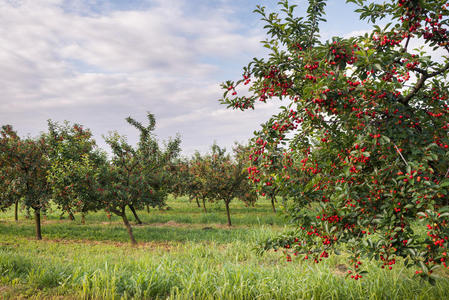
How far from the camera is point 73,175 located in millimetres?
11430

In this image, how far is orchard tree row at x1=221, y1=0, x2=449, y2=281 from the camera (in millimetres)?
3271

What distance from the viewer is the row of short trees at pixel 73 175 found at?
38.3ft

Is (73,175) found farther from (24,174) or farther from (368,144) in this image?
(368,144)

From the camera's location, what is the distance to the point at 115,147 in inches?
535

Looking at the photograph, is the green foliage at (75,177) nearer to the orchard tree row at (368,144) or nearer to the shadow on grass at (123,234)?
the shadow on grass at (123,234)

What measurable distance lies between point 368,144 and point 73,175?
11.4m

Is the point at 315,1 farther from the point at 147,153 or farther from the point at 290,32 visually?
the point at 147,153

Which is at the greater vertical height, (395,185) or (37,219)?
(395,185)

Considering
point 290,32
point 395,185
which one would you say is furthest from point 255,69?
point 395,185

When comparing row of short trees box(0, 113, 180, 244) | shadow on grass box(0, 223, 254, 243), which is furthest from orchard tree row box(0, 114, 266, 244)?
shadow on grass box(0, 223, 254, 243)

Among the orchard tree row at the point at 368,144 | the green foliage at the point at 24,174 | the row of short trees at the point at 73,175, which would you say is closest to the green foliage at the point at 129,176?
the row of short trees at the point at 73,175

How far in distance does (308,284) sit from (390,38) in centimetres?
442

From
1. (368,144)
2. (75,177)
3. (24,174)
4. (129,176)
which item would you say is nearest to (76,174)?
(75,177)

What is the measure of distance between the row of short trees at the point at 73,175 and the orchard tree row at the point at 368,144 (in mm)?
9590
